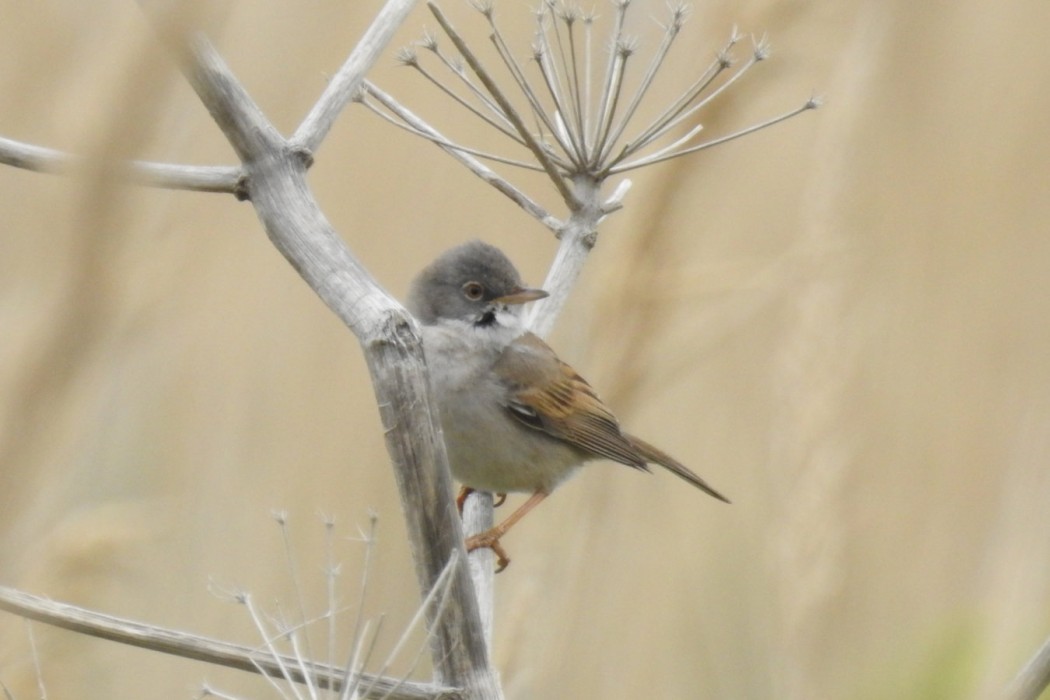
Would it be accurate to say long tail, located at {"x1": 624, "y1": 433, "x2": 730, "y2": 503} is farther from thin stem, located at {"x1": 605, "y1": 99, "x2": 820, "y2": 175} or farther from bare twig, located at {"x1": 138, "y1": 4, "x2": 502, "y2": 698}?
bare twig, located at {"x1": 138, "y1": 4, "x2": 502, "y2": 698}

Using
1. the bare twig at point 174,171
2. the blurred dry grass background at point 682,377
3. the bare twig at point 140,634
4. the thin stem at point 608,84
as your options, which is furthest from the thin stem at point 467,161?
the bare twig at point 140,634

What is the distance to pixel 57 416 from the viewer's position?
1424mm

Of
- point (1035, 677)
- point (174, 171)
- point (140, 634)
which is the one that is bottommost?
point (1035, 677)

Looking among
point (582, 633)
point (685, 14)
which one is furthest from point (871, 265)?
point (685, 14)

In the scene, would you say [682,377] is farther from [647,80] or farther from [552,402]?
[647,80]

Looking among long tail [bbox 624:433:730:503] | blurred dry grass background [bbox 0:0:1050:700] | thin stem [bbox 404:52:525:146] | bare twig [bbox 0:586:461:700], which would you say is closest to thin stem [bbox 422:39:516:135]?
thin stem [bbox 404:52:525:146]

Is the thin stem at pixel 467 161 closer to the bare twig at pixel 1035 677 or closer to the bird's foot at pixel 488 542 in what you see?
the bird's foot at pixel 488 542

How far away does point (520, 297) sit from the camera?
4.00 metres

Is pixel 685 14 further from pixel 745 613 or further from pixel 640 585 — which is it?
pixel 640 585

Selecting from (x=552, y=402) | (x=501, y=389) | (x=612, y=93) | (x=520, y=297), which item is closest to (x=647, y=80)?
(x=612, y=93)

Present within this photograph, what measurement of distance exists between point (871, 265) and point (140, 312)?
331cm

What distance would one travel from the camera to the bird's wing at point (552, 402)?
4.27 metres

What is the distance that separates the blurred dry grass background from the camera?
2832mm

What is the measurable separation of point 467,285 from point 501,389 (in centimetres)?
40
